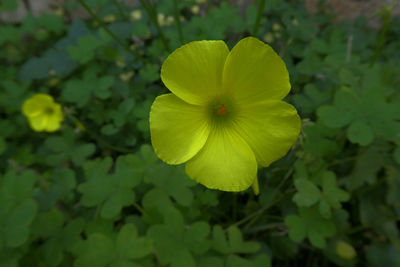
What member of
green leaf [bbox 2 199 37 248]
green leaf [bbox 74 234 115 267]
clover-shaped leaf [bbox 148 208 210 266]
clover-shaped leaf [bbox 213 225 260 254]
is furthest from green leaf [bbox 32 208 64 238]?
clover-shaped leaf [bbox 213 225 260 254]

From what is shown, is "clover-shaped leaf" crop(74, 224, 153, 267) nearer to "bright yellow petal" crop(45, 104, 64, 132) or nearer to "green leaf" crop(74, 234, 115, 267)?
"green leaf" crop(74, 234, 115, 267)

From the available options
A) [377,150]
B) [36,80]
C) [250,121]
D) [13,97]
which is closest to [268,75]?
[250,121]

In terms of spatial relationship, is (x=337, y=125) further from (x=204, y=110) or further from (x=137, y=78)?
(x=137, y=78)

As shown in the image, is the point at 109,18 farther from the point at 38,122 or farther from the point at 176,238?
the point at 176,238

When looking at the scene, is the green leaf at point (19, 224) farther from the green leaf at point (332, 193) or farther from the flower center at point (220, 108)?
the green leaf at point (332, 193)

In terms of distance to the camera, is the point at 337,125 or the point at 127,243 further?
the point at 337,125

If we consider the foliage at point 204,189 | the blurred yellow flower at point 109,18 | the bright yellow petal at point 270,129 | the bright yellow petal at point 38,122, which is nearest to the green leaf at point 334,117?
the foliage at point 204,189
